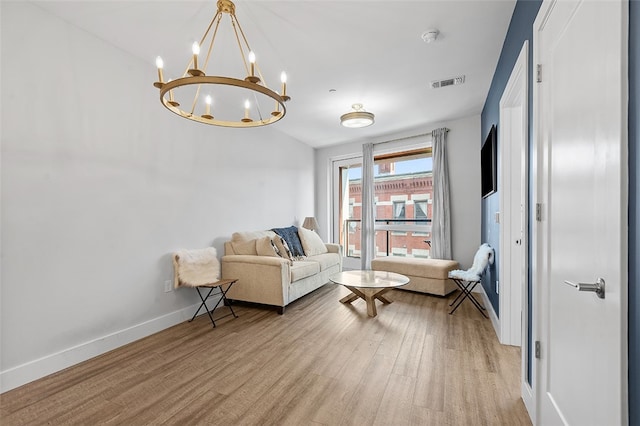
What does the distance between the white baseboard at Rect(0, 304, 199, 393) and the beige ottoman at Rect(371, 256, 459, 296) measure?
2.99 m

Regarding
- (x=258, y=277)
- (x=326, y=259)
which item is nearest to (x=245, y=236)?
(x=258, y=277)

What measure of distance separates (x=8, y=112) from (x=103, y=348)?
1916 millimetres

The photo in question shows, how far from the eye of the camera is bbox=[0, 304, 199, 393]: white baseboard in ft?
6.40

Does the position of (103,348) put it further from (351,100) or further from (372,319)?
(351,100)

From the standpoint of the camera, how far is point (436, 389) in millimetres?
1902

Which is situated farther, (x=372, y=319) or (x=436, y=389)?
(x=372, y=319)

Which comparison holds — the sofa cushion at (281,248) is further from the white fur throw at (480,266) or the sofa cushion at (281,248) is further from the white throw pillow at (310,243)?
the white fur throw at (480,266)

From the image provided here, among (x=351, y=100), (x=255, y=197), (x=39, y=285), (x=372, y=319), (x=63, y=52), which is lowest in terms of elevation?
(x=372, y=319)

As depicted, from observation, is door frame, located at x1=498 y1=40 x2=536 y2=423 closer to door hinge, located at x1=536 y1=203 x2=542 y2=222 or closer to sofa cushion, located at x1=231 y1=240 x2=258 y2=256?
door hinge, located at x1=536 y1=203 x2=542 y2=222

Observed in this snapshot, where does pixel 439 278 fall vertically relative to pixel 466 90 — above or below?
below

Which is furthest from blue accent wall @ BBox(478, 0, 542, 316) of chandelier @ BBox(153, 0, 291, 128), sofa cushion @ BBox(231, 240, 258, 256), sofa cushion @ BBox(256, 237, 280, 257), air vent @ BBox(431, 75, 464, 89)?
sofa cushion @ BBox(231, 240, 258, 256)

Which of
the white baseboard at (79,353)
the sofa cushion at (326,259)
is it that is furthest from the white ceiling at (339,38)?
the white baseboard at (79,353)

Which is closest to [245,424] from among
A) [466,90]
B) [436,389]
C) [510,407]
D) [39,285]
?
[436,389]

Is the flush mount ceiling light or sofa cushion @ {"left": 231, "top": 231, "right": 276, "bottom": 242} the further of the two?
sofa cushion @ {"left": 231, "top": 231, "right": 276, "bottom": 242}
